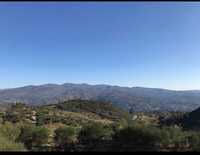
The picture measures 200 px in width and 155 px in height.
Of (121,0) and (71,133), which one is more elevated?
(121,0)

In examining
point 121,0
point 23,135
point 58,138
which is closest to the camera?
point 121,0

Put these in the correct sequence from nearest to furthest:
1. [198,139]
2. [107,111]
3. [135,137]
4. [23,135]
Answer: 1. [198,139]
2. [135,137]
3. [23,135]
4. [107,111]

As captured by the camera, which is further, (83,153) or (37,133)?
(37,133)

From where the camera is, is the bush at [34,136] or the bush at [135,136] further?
the bush at [34,136]

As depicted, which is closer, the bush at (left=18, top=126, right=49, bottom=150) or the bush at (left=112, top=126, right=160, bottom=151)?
the bush at (left=112, top=126, right=160, bottom=151)

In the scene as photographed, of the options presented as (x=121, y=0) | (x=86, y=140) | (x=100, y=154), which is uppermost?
(x=121, y=0)

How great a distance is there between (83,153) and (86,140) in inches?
851

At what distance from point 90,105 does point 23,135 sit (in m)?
74.5

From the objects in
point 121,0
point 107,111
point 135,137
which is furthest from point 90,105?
point 121,0

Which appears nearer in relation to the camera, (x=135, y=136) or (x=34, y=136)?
(x=135, y=136)

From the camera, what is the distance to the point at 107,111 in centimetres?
9438

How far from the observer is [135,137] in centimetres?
1983

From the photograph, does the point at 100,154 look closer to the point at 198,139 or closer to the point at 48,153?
the point at 48,153

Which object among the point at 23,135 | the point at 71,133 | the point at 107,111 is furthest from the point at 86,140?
the point at 107,111
